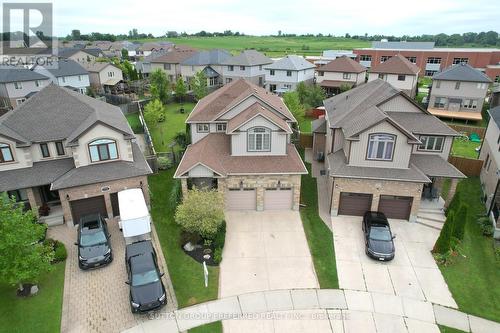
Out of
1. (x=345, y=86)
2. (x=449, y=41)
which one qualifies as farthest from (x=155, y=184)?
(x=449, y=41)

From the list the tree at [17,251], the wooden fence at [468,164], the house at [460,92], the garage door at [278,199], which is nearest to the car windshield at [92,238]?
the tree at [17,251]

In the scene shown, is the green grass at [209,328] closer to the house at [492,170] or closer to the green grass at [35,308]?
the green grass at [35,308]

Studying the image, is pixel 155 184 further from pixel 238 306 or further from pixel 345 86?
pixel 345 86

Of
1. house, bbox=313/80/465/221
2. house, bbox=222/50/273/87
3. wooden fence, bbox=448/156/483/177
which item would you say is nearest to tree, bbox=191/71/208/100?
house, bbox=222/50/273/87

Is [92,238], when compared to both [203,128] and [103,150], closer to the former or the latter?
[103,150]

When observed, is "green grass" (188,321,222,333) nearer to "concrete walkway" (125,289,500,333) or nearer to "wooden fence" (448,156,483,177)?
"concrete walkway" (125,289,500,333)

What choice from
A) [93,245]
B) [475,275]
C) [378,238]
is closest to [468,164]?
[475,275]
